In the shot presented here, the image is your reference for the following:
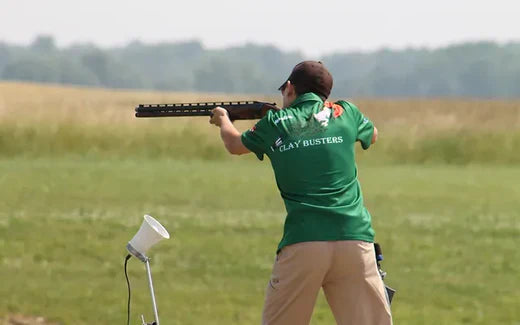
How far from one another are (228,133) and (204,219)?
13.0 metres

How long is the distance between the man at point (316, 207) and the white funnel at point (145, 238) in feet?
1.88

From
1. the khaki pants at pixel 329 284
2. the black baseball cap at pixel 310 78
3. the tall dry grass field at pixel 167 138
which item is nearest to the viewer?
the khaki pants at pixel 329 284

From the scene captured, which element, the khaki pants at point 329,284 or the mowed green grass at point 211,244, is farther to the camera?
the mowed green grass at point 211,244

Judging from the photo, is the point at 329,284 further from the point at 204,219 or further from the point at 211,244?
the point at 204,219

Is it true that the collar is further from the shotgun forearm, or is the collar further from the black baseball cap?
the shotgun forearm

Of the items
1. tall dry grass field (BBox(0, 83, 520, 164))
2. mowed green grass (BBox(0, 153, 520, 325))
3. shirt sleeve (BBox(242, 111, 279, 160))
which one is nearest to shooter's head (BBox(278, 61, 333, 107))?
shirt sleeve (BBox(242, 111, 279, 160))

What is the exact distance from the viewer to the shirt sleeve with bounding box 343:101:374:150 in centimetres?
612

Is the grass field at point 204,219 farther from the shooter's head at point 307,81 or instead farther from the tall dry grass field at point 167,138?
the shooter's head at point 307,81

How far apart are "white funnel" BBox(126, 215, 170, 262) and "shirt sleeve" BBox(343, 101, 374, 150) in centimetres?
115

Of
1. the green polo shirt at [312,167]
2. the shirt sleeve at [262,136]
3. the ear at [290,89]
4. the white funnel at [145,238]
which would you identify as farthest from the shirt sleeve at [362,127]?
the white funnel at [145,238]

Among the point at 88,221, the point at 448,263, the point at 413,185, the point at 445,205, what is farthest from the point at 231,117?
the point at 413,185

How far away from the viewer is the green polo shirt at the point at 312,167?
19.4 ft

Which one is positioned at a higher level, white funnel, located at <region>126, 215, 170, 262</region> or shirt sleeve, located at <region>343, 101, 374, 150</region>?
shirt sleeve, located at <region>343, 101, 374, 150</region>

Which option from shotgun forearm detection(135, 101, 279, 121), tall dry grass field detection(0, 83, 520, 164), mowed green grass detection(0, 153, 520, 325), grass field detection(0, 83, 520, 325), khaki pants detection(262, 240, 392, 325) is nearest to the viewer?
khaki pants detection(262, 240, 392, 325)
